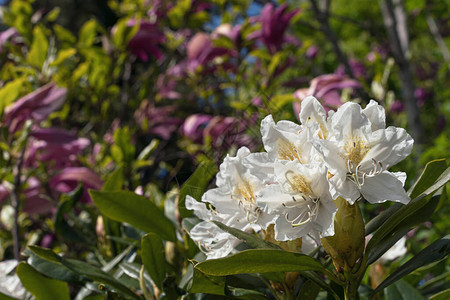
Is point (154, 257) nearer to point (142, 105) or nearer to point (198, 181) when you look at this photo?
point (198, 181)

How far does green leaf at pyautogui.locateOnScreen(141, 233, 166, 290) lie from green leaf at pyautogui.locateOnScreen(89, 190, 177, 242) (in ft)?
0.28

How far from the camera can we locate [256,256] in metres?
0.50

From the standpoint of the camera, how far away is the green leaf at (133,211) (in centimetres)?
75

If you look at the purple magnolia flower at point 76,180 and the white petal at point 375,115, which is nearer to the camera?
the white petal at point 375,115

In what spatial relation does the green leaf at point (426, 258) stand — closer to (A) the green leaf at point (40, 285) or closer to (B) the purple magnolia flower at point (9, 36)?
(A) the green leaf at point (40, 285)

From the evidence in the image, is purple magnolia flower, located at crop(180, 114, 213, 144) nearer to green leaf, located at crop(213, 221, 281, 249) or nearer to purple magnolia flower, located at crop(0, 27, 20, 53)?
purple magnolia flower, located at crop(0, 27, 20, 53)

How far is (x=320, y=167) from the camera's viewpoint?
0.52 m

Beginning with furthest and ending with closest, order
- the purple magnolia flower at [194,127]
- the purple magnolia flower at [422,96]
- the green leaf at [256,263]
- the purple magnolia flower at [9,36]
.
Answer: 1. the purple magnolia flower at [422,96]
2. the purple magnolia flower at [194,127]
3. the purple magnolia flower at [9,36]
4. the green leaf at [256,263]

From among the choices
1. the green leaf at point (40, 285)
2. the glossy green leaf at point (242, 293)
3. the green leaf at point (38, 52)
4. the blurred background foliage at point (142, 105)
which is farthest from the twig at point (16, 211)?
the glossy green leaf at point (242, 293)

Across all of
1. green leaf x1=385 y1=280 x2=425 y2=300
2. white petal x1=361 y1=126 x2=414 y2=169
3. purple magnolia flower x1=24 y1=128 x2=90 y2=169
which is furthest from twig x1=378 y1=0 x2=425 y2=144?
white petal x1=361 y1=126 x2=414 y2=169

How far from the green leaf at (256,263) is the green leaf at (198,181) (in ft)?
0.67

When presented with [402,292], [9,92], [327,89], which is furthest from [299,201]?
[9,92]

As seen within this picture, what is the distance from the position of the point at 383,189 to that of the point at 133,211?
0.39 m

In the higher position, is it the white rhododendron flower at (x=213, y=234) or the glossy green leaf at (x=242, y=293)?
the white rhododendron flower at (x=213, y=234)
